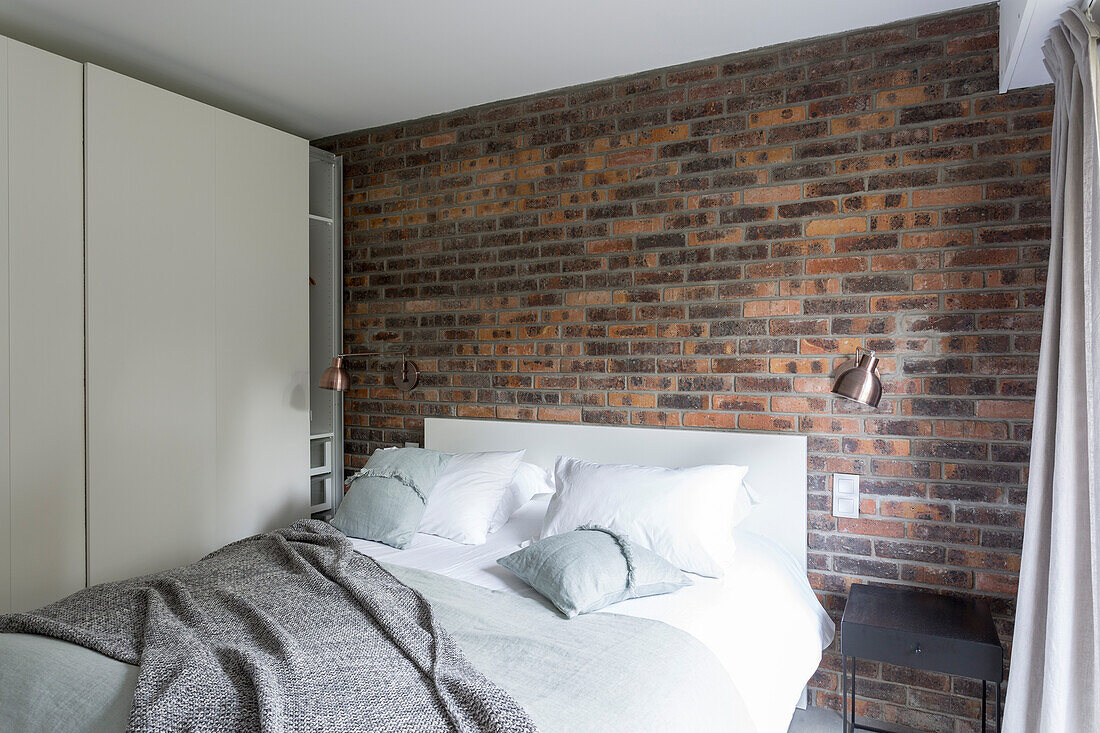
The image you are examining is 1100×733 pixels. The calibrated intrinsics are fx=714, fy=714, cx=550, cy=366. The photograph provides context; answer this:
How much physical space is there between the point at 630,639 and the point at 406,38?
2.35m

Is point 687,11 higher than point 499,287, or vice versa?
point 687,11

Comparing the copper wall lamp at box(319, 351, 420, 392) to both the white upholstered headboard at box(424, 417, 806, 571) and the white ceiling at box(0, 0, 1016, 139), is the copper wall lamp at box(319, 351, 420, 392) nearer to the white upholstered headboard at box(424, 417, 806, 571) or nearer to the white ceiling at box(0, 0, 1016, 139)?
the white upholstered headboard at box(424, 417, 806, 571)

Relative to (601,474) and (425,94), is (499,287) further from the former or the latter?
(601,474)

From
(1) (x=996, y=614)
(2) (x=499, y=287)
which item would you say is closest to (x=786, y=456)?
(1) (x=996, y=614)

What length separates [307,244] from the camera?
3.76 meters

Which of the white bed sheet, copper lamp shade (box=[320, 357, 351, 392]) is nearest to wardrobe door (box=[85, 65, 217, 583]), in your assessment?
copper lamp shade (box=[320, 357, 351, 392])

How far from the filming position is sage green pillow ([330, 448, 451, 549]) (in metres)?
2.69

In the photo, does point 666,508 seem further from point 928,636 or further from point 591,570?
point 928,636

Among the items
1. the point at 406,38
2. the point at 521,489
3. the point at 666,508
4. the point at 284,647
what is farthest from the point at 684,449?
the point at 406,38

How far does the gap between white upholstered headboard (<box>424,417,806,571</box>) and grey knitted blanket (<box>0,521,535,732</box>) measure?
1.18 meters

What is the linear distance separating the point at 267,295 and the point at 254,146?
719 millimetres

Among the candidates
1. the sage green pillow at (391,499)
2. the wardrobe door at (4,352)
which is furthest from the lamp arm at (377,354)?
the wardrobe door at (4,352)

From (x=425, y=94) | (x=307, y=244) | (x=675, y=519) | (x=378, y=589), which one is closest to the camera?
(x=378, y=589)

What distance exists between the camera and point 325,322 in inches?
158
